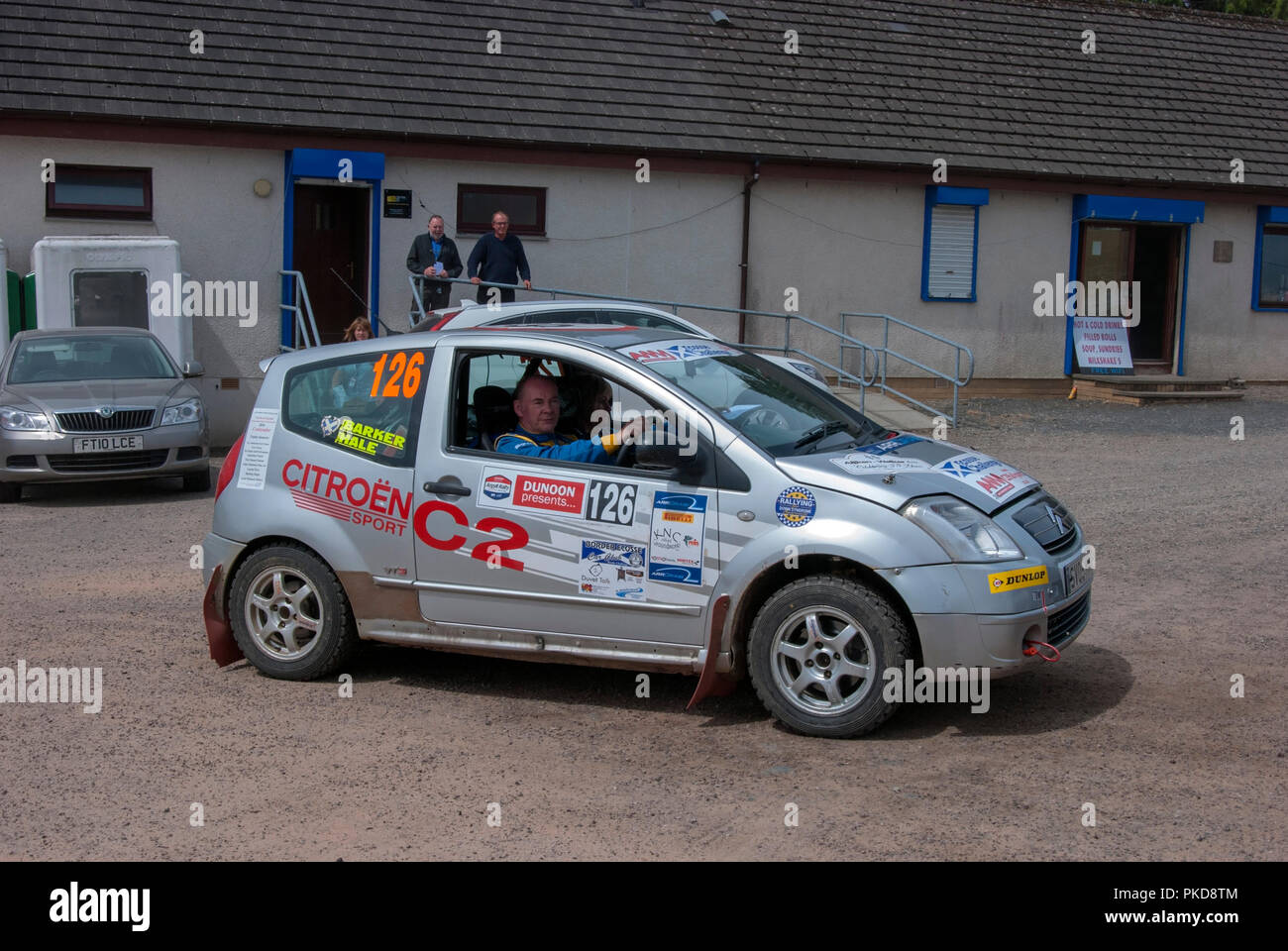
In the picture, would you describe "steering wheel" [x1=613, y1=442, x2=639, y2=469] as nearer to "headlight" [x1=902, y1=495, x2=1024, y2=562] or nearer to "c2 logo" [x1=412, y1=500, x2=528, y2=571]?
"c2 logo" [x1=412, y1=500, x2=528, y2=571]

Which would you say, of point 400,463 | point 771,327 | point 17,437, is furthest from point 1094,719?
point 771,327

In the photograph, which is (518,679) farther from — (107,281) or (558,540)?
(107,281)

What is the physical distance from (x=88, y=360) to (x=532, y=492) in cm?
902

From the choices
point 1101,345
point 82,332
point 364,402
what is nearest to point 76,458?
point 82,332

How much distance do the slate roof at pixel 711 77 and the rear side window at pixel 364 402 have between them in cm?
1074

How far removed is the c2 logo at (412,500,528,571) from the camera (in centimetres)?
645

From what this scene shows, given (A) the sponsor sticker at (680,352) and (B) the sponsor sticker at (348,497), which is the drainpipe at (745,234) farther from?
(B) the sponsor sticker at (348,497)

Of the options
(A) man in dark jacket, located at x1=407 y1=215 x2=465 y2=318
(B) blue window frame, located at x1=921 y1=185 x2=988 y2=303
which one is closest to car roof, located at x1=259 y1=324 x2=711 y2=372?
(A) man in dark jacket, located at x1=407 y1=215 x2=465 y2=318

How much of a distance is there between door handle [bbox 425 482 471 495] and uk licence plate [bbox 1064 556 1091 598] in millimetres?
2699

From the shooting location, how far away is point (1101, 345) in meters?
21.2

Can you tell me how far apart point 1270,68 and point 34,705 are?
75.0ft

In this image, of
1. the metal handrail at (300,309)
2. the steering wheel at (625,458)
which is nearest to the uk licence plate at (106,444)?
the metal handrail at (300,309)

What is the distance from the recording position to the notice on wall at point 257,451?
710 centimetres

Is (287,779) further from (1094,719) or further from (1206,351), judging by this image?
(1206,351)
